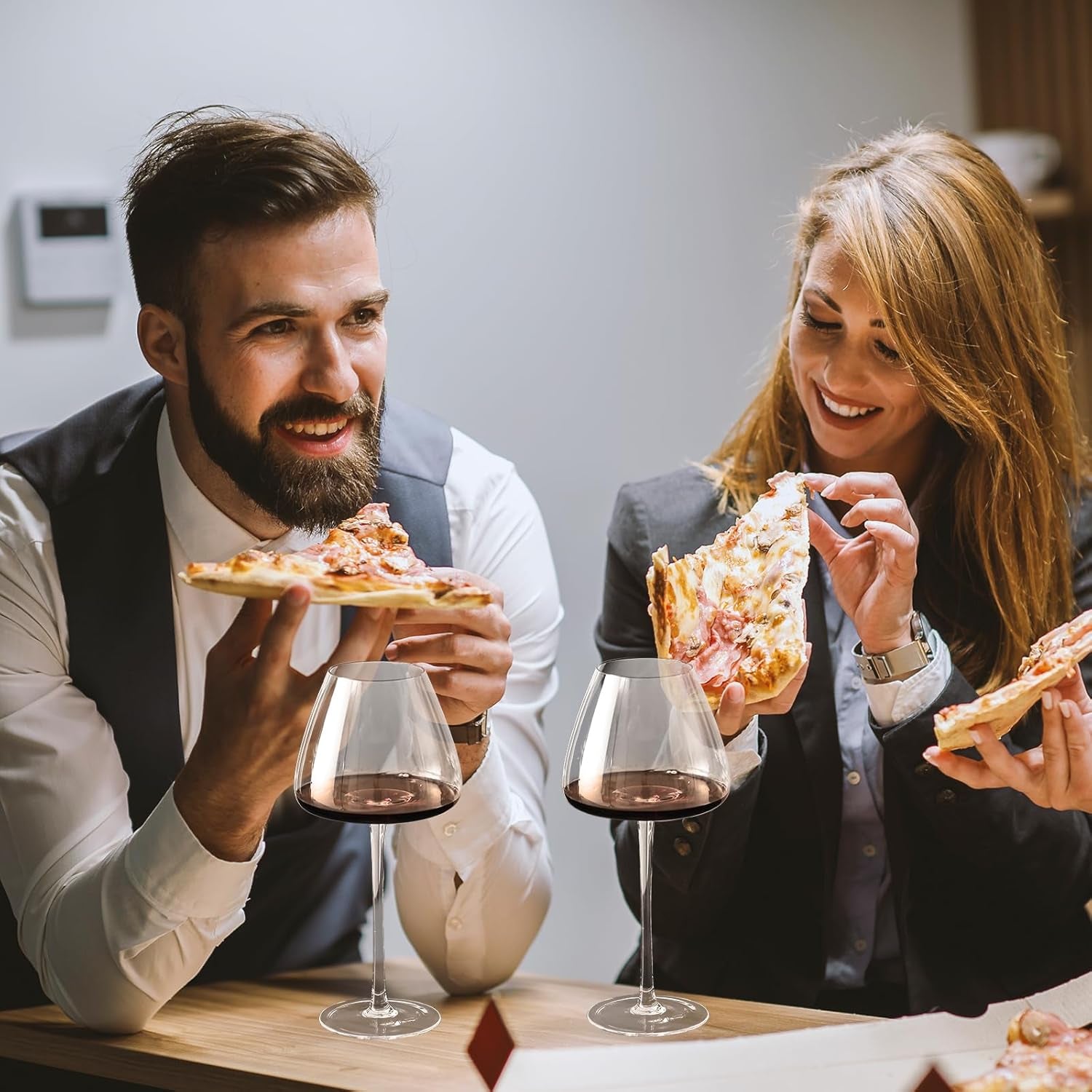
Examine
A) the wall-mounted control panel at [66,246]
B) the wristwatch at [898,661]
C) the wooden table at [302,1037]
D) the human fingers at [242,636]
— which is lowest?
the wooden table at [302,1037]

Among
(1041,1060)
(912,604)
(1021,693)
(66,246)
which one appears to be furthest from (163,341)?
(1041,1060)

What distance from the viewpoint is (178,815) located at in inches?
57.6

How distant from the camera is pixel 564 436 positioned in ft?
8.77

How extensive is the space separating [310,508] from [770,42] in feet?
5.48

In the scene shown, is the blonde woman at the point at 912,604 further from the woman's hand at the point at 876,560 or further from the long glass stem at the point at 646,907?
the long glass stem at the point at 646,907

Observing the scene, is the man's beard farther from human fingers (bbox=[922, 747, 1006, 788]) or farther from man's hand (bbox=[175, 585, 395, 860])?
human fingers (bbox=[922, 747, 1006, 788])

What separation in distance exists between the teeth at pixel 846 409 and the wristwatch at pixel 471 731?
1.98 ft

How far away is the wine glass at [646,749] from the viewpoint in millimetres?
1328

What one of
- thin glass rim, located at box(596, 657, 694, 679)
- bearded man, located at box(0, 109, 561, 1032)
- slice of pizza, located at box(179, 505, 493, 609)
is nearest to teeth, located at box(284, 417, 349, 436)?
bearded man, located at box(0, 109, 561, 1032)

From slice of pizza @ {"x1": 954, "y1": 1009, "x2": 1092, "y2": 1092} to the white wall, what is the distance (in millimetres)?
1542

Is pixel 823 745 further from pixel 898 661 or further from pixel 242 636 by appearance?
pixel 242 636

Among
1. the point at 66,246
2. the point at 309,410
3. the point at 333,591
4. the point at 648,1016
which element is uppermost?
the point at 66,246

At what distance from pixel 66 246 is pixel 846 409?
3.84 feet

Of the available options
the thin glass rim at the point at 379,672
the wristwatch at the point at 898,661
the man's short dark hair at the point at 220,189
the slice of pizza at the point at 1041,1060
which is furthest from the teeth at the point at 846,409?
the slice of pizza at the point at 1041,1060
